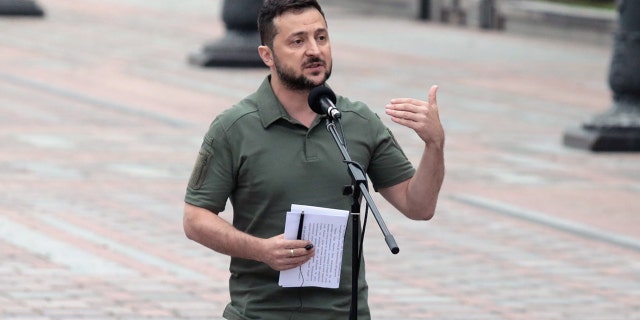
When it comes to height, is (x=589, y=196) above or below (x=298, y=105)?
below

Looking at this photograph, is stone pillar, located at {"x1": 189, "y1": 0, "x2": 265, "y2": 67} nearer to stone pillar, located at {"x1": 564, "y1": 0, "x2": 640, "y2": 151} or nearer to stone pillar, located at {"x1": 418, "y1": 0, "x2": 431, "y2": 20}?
stone pillar, located at {"x1": 564, "y1": 0, "x2": 640, "y2": 151}

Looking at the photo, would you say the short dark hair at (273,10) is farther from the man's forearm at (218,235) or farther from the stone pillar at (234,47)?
the stone pillar at (234,47)

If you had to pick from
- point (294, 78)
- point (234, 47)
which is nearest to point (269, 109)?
point (294, 78)

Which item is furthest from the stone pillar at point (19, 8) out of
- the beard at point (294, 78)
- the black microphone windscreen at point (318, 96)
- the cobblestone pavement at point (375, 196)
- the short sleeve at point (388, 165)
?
the black microphone windscreen at point (318, 96)

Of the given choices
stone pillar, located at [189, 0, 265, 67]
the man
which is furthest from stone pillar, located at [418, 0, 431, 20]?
the man

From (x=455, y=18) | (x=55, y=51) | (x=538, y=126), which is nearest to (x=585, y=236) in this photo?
(x=538, y=126)

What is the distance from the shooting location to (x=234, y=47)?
20.5 meters

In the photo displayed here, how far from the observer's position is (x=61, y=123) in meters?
15.1

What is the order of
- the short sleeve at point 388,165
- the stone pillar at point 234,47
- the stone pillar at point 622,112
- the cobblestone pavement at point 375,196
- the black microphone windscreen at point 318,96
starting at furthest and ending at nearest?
the stone pillar at point 234,47, the stone pillar at point 622,112, the cobblestone pavement at point 375,196, the short sleeve at point 388,165, the black microphone windscreen at point 318,96

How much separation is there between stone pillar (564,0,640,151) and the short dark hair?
10.6 metres

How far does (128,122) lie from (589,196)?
5.20 metres

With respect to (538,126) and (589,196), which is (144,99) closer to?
(538,126)

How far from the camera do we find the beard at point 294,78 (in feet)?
14.4

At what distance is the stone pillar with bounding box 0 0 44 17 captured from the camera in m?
26.2
